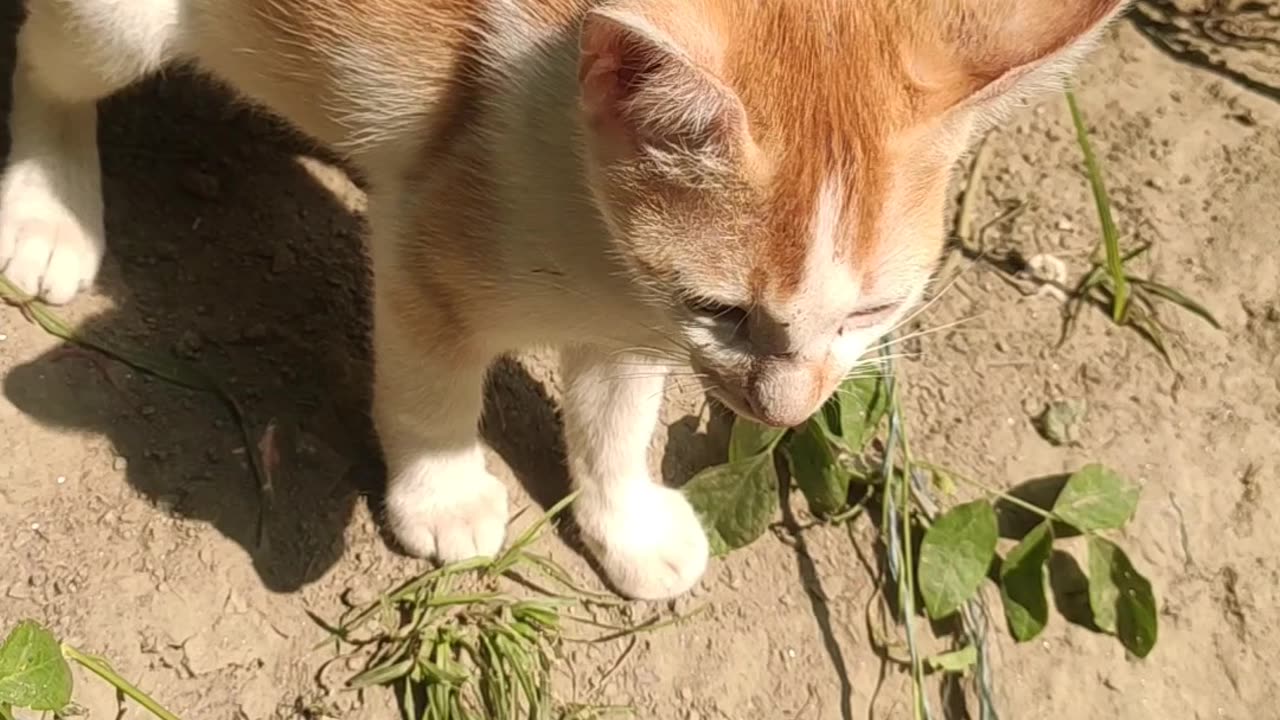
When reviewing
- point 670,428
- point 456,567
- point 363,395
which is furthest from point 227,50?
point 670,428

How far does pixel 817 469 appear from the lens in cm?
167

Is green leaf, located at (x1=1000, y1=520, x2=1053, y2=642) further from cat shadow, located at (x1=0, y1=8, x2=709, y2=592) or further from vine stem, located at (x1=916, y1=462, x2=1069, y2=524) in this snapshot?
cat shadow, located at (x1=0, y1=8, x2=709, y2=592)

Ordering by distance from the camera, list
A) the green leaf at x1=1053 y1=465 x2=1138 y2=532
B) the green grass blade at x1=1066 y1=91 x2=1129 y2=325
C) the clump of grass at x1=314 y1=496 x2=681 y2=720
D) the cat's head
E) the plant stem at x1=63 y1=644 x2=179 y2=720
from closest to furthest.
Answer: the cat's head → the plant stem at x1=63 y1=644 x2=179 y2=720 → the clump of grass at x1=314 y1=496 x2=681 y2=720 → the green leaf at x1=1053 y1=465 x2=1138 y2=532 → the green grass blade at x1=1066 y1=91 x2=1129 y2=325

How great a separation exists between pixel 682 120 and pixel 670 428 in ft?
2.97

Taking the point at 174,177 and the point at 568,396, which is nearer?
the point at 568,396

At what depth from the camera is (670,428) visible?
5.82ft

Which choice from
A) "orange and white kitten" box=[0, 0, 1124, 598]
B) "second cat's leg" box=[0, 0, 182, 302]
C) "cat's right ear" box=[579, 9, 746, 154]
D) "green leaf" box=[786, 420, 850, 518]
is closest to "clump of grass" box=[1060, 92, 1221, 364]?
"green leaf" box=[786, 420, 850, 518]

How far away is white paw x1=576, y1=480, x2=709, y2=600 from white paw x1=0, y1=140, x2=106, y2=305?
0.70m

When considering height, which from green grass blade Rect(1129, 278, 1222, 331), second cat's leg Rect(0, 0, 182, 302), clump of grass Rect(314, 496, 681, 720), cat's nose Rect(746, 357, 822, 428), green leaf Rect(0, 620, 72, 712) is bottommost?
clump of grass Rect(314, 496, 681, 720)

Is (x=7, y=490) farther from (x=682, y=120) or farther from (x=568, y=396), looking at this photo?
(x=682, y=120)

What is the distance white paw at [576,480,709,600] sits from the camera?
5.24 feet

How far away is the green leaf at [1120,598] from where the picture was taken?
166cm

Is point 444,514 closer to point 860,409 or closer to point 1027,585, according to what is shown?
point 860,409

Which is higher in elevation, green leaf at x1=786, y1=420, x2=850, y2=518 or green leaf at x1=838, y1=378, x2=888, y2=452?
green leaf at x1=838, y1=378, x2=888, y2=452
